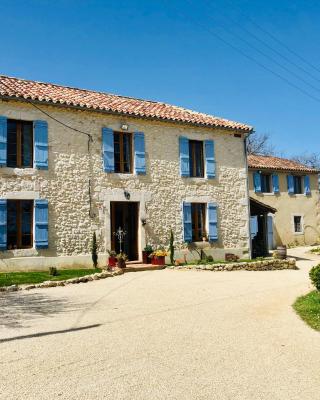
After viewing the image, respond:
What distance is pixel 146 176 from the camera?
50.5 feet

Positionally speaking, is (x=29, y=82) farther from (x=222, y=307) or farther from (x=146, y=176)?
(x=222, y=307)

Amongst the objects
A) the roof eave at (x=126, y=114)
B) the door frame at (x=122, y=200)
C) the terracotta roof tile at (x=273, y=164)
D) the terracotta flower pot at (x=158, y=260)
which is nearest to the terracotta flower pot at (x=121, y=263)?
the door frame at (x=122, y=200)

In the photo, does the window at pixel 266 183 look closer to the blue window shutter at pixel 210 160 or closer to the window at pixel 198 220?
the blue window shutter at pixel 210 160

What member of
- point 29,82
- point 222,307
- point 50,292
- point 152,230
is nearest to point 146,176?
point 152,230

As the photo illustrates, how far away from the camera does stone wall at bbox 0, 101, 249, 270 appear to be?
43.7ft

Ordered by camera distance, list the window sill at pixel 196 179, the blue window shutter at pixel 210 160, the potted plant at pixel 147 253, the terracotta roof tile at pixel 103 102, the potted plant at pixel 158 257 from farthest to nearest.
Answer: the blue window shutter at pixel 210 160, the window sill at pixel 196 179, the potted plant at pixel 147 253, the potted plant at pixel 158 257, the terracotta roof tile at pixel 103 102

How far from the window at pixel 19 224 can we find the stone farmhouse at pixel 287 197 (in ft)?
47.0

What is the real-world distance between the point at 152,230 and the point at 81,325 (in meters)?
9.55

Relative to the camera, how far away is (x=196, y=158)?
16.9 meters

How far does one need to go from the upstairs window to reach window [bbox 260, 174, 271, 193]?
2212mm

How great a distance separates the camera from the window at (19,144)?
13.3m

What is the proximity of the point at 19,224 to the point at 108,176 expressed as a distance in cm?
353

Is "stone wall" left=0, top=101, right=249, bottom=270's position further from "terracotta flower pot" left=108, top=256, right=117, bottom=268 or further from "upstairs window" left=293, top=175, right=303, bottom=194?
"upstairs window" left=293, top=175, right=303, bottom=194

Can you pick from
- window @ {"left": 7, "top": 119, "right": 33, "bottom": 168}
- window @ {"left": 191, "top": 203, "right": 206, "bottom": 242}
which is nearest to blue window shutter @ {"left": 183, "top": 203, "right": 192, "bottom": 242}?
window @ {"left": 191, "top": 203, "right": 206, "bottom": 242}
